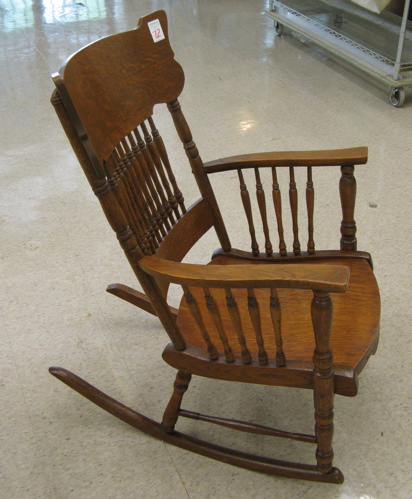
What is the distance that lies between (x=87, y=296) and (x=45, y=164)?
3.70 ft

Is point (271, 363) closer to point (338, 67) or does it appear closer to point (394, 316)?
point (394, 316)

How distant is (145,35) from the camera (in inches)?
54.7

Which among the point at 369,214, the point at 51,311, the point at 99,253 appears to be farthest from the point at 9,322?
the point at 369,214

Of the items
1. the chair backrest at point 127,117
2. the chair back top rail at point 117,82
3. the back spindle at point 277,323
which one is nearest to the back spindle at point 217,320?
the back spindle at point 277,323

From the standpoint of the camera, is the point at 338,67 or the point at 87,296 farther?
the point at 338,67

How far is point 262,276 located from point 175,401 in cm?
57

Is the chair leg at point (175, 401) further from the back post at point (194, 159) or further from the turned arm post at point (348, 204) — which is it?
the turned arm post at point (348, 204)

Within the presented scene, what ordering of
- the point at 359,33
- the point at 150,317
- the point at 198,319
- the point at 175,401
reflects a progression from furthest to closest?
the point at 359,33 < the point at 150,317 < the point at 175,401 < the point at 198,319

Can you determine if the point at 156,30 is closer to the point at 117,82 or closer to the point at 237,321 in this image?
the point at 117,82

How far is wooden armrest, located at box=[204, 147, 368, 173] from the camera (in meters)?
1.44

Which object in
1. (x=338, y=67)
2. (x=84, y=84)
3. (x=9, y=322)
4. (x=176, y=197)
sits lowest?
(x=9, y=322)

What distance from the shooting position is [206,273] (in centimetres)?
118

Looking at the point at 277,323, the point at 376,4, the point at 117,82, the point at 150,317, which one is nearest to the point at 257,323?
the point at 277,323

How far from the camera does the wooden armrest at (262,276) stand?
1.09 m
